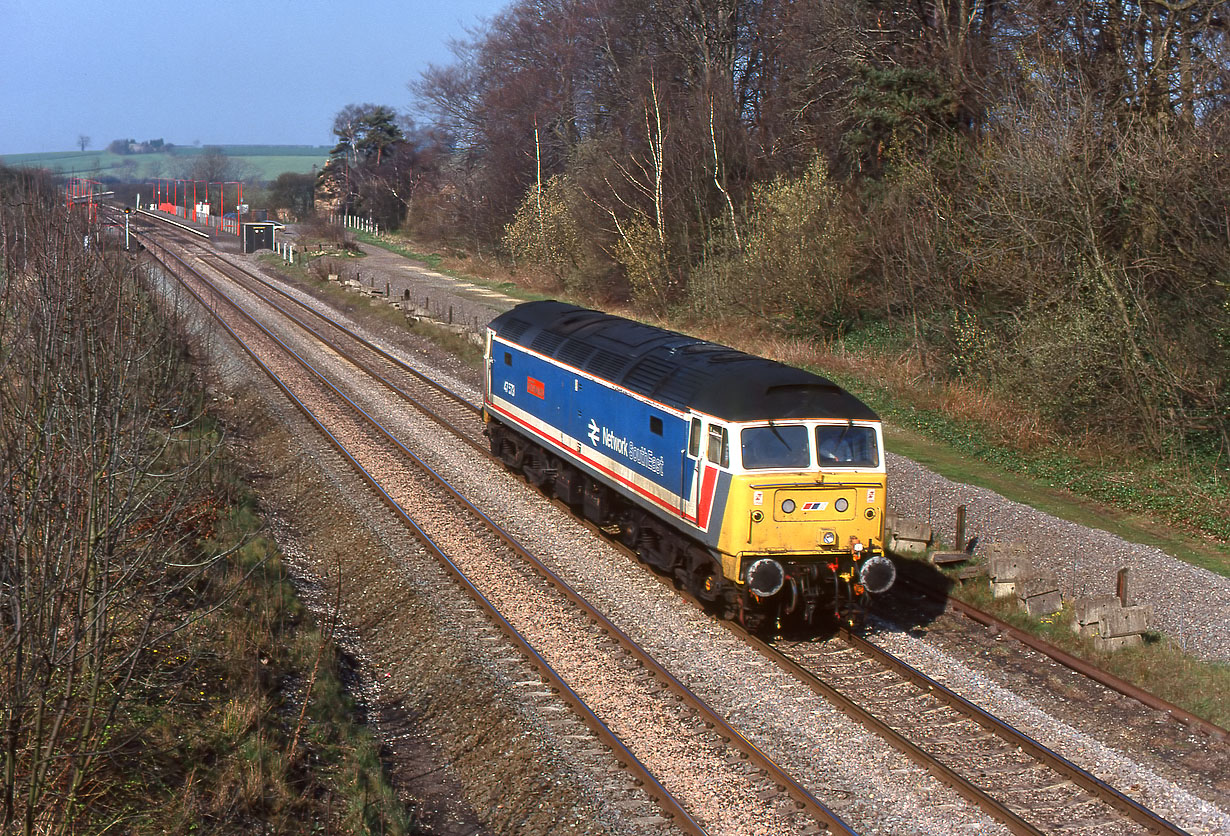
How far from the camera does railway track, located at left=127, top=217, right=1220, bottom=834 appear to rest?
963cm

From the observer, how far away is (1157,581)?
15.6 metres

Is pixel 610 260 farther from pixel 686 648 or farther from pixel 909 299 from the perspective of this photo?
pixel 686 648

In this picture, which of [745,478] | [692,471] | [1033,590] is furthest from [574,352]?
[1033,590]

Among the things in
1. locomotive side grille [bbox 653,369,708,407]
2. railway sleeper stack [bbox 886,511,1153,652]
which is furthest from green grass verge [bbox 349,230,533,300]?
locomotive side grille [bbox 653,369,708,407]

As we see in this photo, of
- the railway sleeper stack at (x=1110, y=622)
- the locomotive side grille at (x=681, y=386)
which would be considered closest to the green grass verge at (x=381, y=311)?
the locomotive side grille at (x=681, y=386)

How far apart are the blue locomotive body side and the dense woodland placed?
10.4 m

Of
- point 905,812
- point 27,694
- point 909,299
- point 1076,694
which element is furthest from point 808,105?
point 27,694

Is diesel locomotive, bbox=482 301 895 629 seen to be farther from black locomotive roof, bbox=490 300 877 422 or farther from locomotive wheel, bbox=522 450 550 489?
locomotive wheel, bbox=522 450 550 489

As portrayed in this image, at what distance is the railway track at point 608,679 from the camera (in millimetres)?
9875

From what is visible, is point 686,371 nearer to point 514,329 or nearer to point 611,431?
point 611,431

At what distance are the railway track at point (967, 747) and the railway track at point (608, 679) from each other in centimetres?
72

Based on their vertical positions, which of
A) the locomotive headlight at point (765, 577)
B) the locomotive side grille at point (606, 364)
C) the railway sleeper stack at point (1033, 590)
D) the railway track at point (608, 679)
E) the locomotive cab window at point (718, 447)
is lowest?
the railway track at point (608, 679)

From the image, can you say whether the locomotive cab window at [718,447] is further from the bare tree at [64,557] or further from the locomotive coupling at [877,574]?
the bare tree at [64,557]

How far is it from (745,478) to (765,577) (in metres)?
1.18
